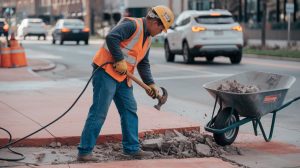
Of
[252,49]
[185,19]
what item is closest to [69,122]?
[185,19]

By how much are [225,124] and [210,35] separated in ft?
50.6

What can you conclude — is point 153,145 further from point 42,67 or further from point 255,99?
point 42,67

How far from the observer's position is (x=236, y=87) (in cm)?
866

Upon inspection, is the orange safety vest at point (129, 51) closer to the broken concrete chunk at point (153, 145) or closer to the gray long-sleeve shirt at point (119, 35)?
the gray long-sleeve shirt at point (119, 35)

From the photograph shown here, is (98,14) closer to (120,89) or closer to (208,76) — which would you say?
(208,76)

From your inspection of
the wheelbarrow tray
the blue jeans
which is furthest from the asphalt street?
the blue jeans

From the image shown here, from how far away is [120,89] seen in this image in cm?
766

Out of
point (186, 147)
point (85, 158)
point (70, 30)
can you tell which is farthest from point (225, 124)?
point (70, 30)

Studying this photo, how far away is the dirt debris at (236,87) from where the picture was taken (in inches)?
337

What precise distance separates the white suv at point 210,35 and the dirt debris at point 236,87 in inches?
578

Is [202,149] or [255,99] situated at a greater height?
[255,99]

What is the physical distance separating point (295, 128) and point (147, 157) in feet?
11.1

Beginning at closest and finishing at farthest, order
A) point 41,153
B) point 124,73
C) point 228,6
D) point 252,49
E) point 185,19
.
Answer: point 124,73 → point 41,153 → point 185,19 → point 252,49 → point 228,6

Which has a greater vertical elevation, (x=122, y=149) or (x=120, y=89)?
(x=120, y=89)
